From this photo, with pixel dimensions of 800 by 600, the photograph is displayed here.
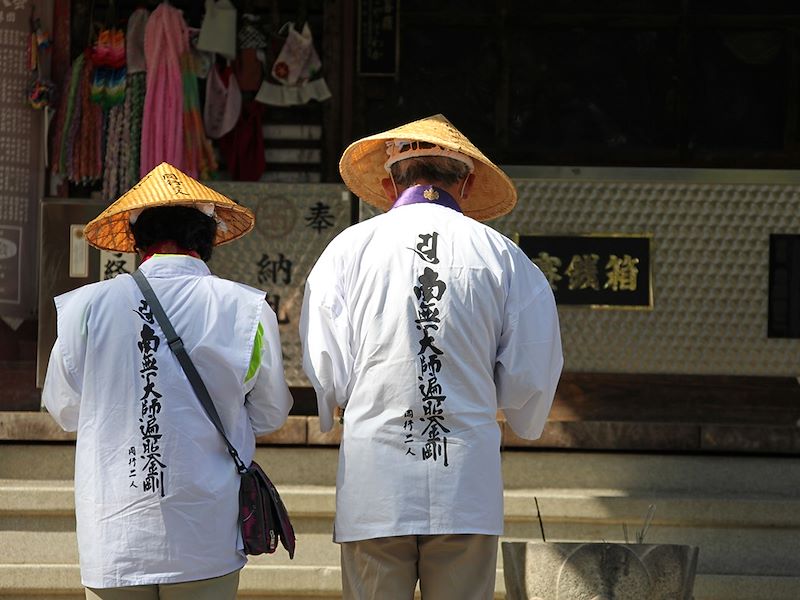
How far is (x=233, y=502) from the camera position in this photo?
407 cm

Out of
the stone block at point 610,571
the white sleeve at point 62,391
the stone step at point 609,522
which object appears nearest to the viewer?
the white sleeve at point 62,391

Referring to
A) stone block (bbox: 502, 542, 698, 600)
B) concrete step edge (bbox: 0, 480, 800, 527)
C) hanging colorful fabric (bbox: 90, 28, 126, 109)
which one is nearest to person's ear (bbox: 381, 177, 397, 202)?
stone block (bbox: 502, 542, 698, 600)

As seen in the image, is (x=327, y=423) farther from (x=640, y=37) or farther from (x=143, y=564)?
(x=640, y=37)

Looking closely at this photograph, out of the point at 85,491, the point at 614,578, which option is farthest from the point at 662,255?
the point at 85,491

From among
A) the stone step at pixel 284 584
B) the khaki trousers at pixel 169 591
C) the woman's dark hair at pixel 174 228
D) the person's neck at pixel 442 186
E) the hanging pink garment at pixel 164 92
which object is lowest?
the stone step at pixel 284 584

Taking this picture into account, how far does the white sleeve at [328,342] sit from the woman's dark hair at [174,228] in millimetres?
397

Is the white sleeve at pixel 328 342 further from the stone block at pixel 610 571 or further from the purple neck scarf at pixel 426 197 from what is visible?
the stone block at pixel 610 571

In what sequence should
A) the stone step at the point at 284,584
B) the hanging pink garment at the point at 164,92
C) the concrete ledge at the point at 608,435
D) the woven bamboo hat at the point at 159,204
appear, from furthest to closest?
the hanging pink garment at the point at 164,92 → the concrete ledge at the point at 608,435 → the stone step at the point at 284,584 → the woven bamboo hat at the point at 159,204

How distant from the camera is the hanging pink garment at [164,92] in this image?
7668 millimetres

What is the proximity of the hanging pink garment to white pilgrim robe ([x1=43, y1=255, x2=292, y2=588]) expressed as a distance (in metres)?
3.60

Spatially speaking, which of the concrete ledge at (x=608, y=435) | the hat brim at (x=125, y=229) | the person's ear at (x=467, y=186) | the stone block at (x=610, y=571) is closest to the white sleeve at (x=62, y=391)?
the hat brim at (x=125, y=229)

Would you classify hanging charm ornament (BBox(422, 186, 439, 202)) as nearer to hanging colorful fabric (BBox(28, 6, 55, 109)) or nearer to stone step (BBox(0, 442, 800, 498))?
stone step (BBox(0, 442, 800, 498))

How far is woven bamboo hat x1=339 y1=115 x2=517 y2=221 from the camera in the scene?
4.41 m

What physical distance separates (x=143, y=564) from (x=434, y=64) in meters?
4.51
